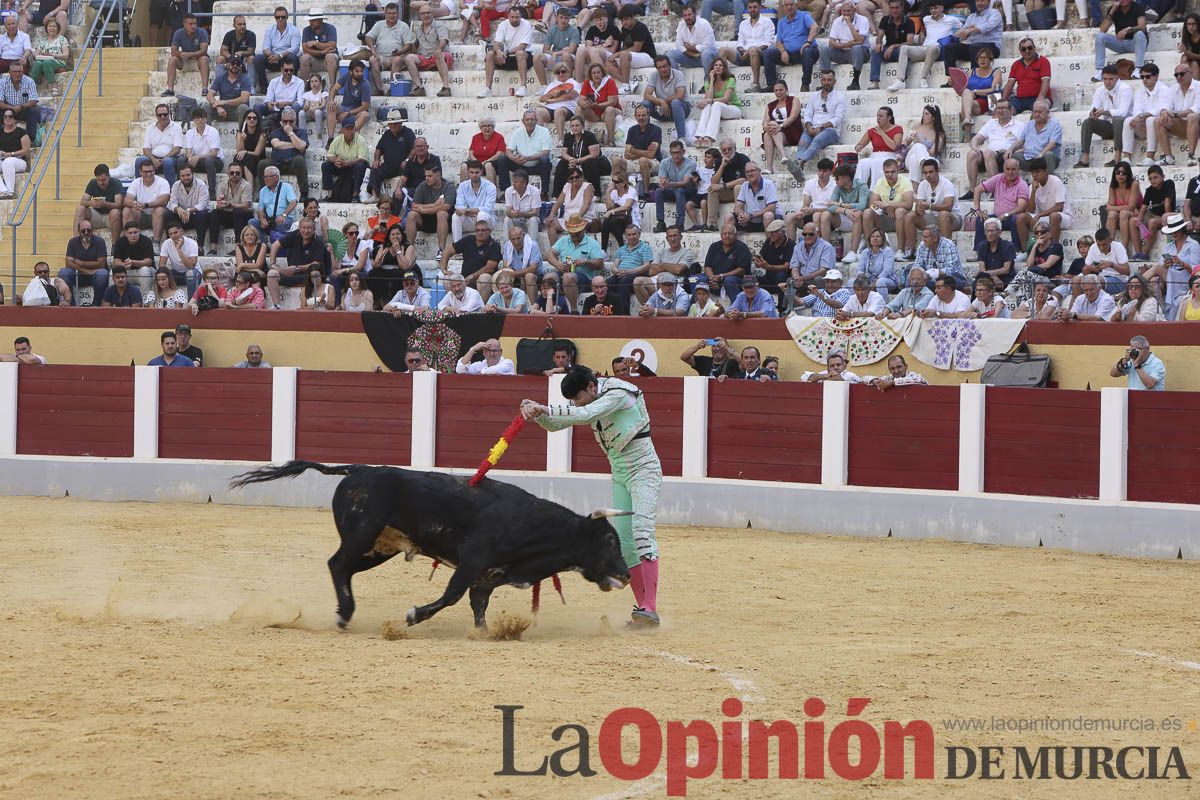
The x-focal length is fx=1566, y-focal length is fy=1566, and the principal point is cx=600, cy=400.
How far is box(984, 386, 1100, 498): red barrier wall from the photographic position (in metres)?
11.2

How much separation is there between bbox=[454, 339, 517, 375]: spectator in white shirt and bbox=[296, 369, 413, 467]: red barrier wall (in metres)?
0.51

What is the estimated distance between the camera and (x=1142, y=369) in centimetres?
1130

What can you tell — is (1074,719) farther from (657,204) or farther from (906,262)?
(657,204)

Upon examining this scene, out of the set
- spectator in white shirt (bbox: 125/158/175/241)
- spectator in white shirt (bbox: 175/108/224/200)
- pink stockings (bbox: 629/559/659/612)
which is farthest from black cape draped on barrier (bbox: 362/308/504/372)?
pink stockings (bbox: 629/559/659/612)

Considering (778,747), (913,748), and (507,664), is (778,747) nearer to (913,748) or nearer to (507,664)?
(913,748)

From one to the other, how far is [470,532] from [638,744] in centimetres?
208

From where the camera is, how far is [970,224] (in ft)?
45.1

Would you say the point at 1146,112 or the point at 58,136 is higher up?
the point at 58,136

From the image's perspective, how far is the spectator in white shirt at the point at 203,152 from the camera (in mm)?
16703

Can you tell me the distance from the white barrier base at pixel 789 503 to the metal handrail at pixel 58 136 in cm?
290

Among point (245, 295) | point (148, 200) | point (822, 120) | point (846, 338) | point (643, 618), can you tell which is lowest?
point (643, 618)

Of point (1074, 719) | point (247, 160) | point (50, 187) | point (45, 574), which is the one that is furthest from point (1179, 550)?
point (50, 187)

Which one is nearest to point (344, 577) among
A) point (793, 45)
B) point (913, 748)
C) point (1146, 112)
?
point (913, 748)

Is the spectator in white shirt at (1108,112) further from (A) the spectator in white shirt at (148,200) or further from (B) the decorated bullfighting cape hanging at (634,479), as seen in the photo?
(A) the spectator in white shirt at (148,200)
